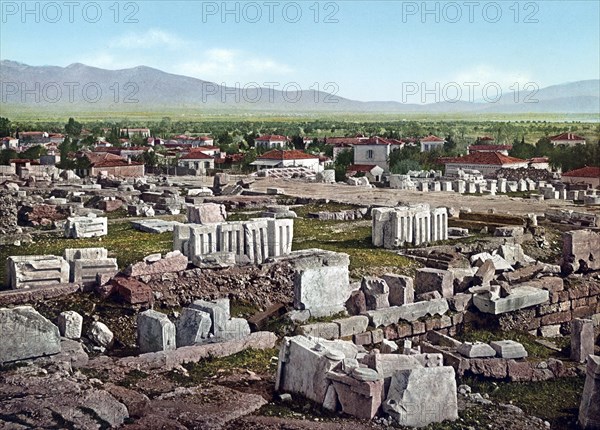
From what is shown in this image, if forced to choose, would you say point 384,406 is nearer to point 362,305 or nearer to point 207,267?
point 362,305

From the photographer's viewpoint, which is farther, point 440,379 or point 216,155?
point 216,155

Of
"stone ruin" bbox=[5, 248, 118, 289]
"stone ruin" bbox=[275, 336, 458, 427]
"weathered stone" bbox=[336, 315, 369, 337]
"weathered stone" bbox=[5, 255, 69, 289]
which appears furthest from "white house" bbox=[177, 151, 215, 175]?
"stone ruin" bbox=[275, 336, 458, 427]

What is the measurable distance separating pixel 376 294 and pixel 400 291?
26.9 inches

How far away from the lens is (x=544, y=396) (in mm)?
11984

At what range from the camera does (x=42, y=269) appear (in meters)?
17.4

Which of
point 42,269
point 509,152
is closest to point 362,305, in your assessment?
point 42,269

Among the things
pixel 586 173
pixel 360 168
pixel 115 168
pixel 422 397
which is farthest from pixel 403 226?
pixel 360 168

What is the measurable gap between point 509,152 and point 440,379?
6797cm

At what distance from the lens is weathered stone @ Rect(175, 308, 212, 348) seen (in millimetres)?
13148

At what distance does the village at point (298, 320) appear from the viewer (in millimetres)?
10070

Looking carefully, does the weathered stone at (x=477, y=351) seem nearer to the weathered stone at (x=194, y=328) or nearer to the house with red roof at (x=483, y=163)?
the weathered stone at (x=194, y=328)

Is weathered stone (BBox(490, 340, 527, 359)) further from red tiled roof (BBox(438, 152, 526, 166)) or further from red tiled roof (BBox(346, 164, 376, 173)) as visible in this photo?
red tiled roof (BBox(346, 164, 376, 173))

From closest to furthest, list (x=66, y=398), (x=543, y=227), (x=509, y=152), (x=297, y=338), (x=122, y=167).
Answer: (x=66, y=398), (x=297, y=338), (x=543, y=227), (x=122, y=167), (x=509, y=152)

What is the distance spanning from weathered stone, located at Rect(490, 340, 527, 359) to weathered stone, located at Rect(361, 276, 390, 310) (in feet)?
9.49
